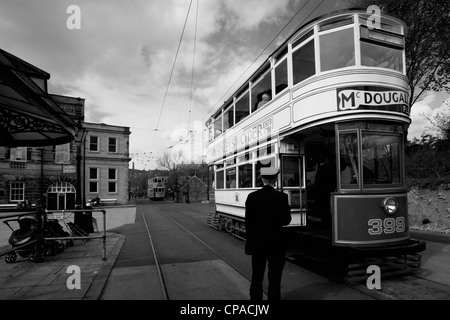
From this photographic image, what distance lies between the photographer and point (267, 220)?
3814 millimetres

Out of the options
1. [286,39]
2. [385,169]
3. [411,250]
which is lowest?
[411,250]

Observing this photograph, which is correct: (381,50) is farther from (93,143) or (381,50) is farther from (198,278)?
(93,143)

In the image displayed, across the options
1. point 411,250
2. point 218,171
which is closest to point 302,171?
point 411,250

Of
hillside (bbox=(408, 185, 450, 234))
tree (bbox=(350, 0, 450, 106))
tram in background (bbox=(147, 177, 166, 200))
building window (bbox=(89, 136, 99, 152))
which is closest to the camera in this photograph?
hillside (bbox=(408, 185, 450, 234))

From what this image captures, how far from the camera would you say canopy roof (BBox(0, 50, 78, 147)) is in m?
4.04

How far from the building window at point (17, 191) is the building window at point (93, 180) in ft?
21.5

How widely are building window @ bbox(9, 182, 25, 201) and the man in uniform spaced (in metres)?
33.4

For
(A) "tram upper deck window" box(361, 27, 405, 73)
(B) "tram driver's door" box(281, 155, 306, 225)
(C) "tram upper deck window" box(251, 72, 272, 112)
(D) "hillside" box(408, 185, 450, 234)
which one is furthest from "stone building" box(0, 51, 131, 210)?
(A) "tram upper deck window" box(361, 27, 405, 73)

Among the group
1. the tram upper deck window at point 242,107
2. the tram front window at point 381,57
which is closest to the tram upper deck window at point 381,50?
the tram front window at point 381,57

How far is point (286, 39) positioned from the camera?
6.95m

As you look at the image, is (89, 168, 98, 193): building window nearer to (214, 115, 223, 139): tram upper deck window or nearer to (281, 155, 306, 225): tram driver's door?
(214, 115, 223, 139): tram upper deck window

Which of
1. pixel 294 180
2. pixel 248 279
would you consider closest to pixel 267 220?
pixel 248 279
